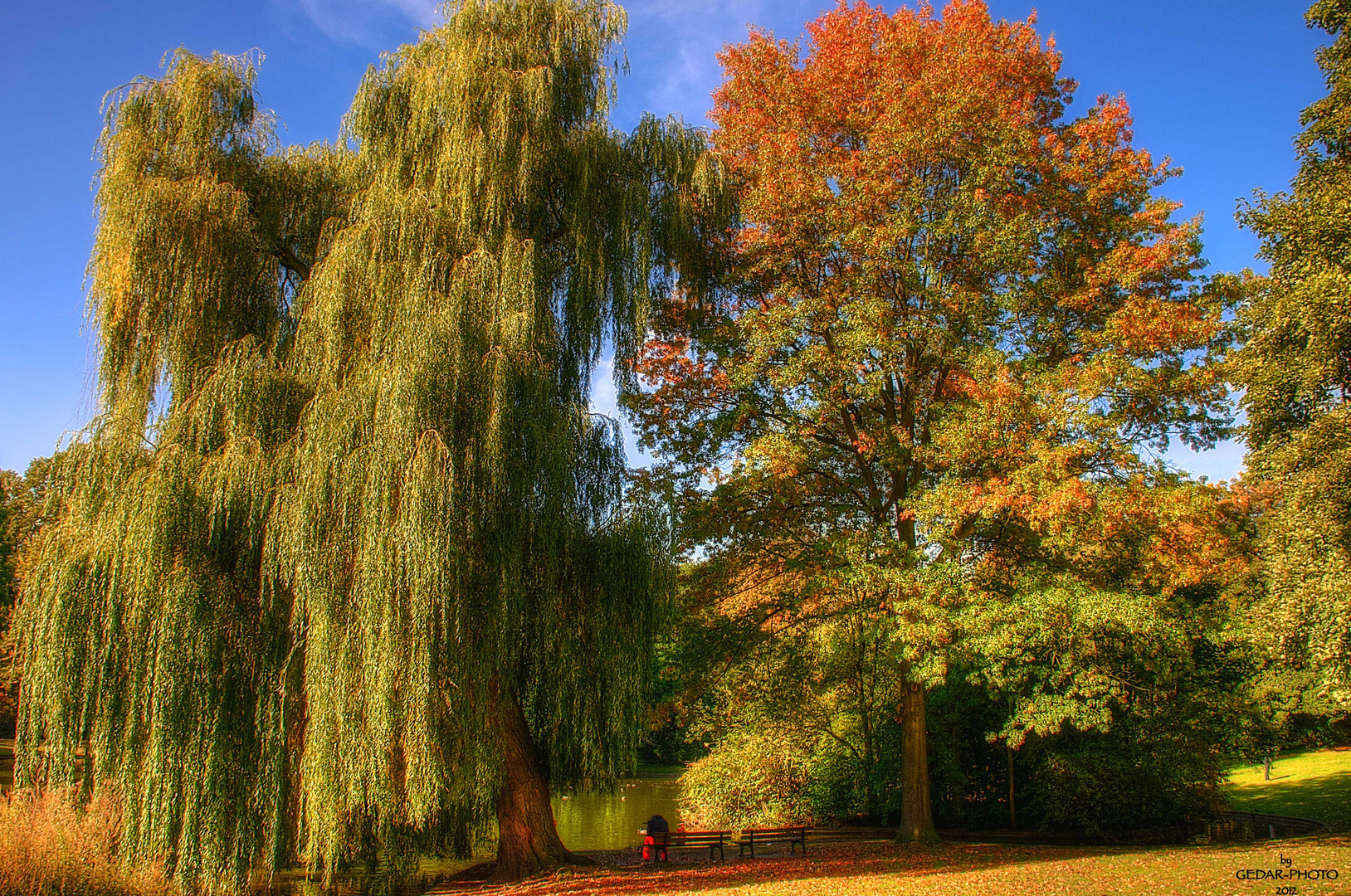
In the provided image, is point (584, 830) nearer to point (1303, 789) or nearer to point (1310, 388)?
point (1310, 388)

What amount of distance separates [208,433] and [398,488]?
9.13 feet

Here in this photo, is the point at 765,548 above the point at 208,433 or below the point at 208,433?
below

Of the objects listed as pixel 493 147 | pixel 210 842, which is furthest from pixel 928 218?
pixel 210 842

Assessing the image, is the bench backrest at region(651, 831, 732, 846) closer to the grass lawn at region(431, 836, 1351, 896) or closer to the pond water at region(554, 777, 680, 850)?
the grass lawn at region(431, 836, 1351, 896)

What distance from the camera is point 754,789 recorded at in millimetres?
18203

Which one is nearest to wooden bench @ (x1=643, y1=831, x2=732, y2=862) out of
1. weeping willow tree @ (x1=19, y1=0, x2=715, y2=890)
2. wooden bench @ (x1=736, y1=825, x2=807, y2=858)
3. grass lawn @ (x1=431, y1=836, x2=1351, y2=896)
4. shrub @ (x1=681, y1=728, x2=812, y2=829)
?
wooden bench @ (x1=736, y1=825, x2=807, y2=858)

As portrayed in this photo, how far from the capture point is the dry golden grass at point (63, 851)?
787 centimetres

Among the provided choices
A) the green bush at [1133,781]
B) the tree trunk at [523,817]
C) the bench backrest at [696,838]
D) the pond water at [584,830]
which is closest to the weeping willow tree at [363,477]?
the tree trunk at [523,817]

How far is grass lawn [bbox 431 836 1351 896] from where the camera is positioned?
8.88 m

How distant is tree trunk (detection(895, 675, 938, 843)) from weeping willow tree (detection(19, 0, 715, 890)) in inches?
242

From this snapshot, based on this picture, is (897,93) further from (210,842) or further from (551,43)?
(210,842)

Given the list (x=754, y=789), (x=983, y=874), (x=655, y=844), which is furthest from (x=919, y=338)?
(x=754, y=789)

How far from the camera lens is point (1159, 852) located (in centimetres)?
1227

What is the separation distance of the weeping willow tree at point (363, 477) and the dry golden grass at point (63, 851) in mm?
343
